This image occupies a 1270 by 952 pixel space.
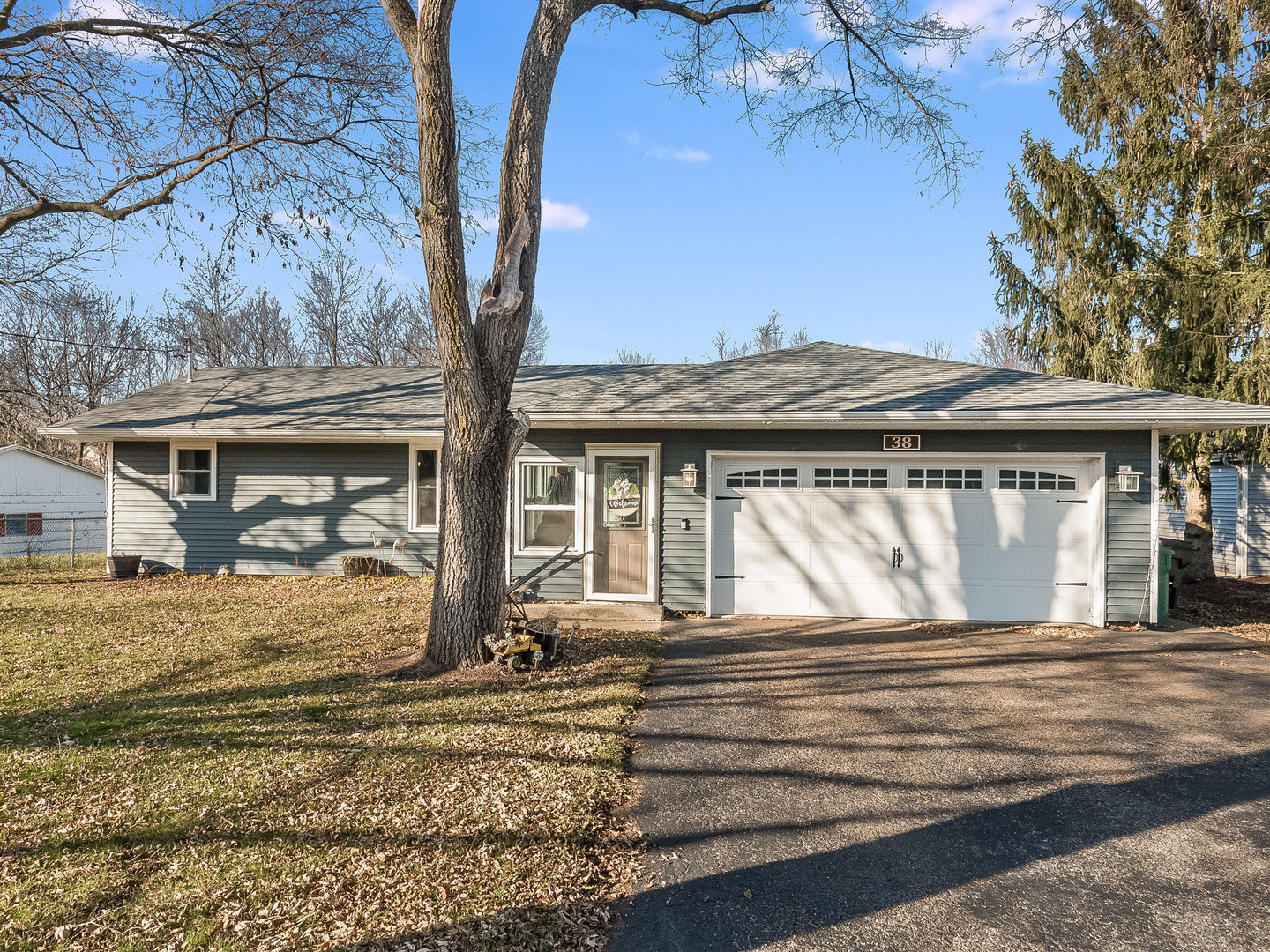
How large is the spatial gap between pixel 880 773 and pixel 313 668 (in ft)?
15.4

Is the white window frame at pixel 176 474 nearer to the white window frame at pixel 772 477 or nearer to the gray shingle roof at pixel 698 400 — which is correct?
the gray shingle roof at pixel 698 400

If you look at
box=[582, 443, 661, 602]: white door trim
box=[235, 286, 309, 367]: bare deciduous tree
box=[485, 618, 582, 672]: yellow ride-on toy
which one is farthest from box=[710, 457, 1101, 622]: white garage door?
box=[235, 286, 309, 367]: bare deciduous tree

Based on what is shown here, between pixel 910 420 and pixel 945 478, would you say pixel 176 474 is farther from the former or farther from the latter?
pixel 945 478

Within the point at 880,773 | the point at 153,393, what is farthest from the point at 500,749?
the point at 153,393

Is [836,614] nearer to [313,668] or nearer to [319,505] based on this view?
[313,668]

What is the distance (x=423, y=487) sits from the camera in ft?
37.6

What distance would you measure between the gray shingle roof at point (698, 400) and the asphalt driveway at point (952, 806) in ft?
9.24

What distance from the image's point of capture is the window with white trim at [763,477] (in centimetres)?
909

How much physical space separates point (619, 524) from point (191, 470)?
7.38 m

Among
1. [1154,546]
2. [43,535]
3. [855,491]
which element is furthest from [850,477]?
[43,535]

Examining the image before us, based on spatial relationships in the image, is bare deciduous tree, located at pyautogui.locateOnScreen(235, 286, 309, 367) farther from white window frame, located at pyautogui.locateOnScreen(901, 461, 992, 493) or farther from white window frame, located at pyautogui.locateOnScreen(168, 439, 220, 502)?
white window frame, located at pyautogui.locateOnScreen(901, 461, 992, 493)

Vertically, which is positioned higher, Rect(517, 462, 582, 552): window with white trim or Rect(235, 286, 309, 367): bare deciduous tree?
Rect(235, 286, 309, 367): bare deciduous tree

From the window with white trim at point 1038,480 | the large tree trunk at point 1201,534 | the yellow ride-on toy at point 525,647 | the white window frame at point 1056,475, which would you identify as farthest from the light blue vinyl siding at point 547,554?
the large tree trunk at point 1201,534

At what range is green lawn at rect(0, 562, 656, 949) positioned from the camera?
8.99 ft
